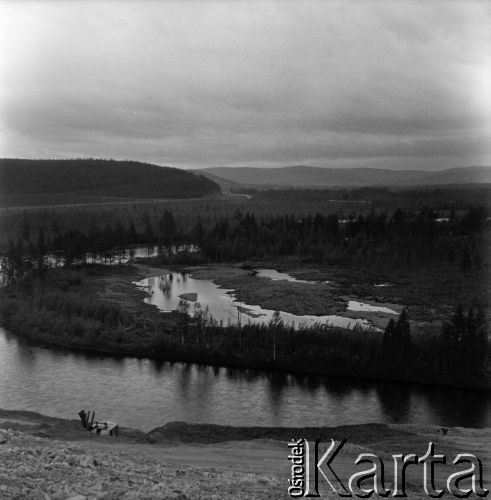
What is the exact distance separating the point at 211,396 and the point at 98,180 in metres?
95.4

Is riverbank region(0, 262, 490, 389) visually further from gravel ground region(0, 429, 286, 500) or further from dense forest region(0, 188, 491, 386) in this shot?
gravel ground region(0, 429, 286, 500)

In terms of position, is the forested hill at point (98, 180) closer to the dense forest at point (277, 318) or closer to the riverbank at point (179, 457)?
the dense forest at point (277, 318)

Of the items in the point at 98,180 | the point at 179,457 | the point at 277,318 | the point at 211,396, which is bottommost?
the point at 211,396

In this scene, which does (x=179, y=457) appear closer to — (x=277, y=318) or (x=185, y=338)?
(x=185, y=338)

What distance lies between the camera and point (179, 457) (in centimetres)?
1183

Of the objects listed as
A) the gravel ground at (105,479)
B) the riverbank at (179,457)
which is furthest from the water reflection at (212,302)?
the gravel ground at (105,479)

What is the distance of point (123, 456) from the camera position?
10922 mm

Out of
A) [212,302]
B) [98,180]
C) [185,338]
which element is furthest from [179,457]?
[98,180]

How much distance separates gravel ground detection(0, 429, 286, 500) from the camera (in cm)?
764

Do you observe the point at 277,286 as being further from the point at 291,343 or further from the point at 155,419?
the point at 155,419

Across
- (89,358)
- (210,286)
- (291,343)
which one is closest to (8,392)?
(89,358)

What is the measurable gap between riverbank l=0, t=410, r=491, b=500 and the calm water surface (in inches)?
95.6

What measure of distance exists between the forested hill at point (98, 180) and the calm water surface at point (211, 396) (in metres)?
81.0

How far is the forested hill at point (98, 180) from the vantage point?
103 meters
